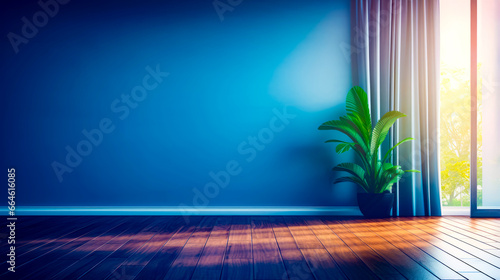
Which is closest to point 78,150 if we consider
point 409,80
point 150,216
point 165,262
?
point 150,216

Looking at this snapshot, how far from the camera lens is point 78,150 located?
3529mm

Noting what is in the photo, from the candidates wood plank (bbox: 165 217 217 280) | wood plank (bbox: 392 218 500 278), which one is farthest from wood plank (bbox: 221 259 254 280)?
wood plank (bbox: 392 218 500 278)

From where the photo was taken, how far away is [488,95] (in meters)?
3.51

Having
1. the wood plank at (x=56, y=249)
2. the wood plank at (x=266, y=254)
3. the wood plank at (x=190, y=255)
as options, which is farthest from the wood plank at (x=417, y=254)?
the wood plank at (x=56, y=249)

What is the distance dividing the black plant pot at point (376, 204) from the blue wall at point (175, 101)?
26 cm

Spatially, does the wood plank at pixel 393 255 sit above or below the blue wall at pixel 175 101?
below

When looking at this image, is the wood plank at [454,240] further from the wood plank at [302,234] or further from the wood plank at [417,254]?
the wood plank at [302,234]

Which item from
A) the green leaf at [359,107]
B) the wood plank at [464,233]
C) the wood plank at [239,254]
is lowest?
the wood plank at [464,233]

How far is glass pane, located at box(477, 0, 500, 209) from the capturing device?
11.4 ft

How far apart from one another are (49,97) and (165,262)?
2.64m

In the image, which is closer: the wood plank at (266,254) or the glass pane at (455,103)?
the wood plank at (266,254)

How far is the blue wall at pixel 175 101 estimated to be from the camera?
350 cm

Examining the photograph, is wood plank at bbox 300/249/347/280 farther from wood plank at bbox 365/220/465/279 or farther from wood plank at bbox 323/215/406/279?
wood plank at bbox 365/220/465/279

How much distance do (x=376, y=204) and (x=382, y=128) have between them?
28.6 inches
